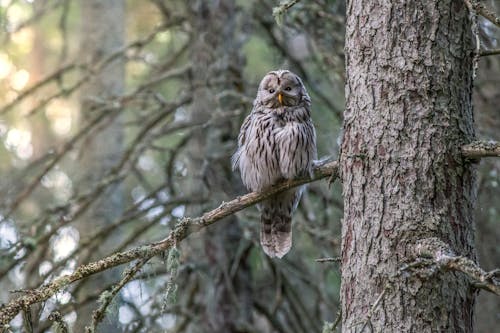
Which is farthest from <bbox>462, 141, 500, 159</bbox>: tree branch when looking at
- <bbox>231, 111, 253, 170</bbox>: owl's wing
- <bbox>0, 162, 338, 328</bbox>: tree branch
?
<bbox>231, 111, 253, 170</bbox>: owl's wing

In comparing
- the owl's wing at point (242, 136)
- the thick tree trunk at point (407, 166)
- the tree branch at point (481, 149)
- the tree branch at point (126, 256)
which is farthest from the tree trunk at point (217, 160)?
the tree branch at point (481, 149)

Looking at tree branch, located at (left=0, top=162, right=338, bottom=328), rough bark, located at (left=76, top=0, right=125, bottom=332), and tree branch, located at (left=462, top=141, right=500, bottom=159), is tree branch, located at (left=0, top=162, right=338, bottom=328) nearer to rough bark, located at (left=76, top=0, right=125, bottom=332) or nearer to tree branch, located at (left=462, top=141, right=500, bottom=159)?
tree branch, located at (left=462, top=141, right=500, bottom=159)

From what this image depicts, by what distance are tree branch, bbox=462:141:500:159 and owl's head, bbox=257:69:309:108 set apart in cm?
203

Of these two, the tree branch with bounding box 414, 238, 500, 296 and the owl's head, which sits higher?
the owl's head

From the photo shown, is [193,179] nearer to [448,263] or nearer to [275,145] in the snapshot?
[275,145]

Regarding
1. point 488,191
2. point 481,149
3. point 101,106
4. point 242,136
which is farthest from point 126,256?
point 488,191

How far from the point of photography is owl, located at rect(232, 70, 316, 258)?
468 cm

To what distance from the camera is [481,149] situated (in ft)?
9.86

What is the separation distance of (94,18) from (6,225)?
2389 mm

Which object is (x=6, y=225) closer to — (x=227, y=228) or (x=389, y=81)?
(x=227, y=228)

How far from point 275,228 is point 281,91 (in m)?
0.88

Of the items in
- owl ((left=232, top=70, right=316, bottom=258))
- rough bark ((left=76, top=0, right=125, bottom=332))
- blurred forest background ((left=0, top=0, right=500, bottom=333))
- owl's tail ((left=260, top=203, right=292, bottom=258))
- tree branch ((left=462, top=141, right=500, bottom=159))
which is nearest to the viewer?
tree branch ((left=462, top=141, right=500, bottom=159))

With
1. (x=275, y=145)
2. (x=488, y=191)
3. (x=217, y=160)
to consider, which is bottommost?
(x=488, y=191)

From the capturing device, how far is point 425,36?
10.5 ft
